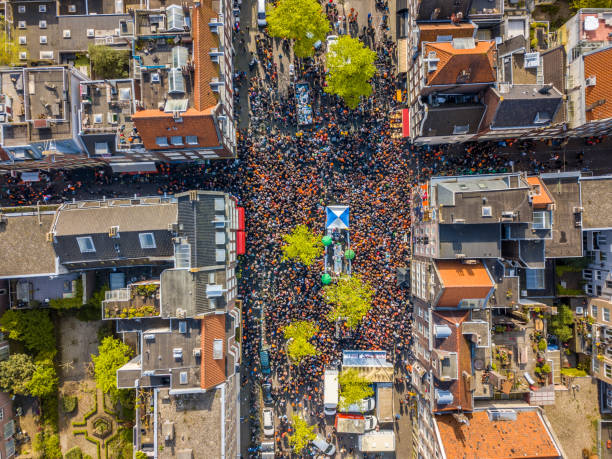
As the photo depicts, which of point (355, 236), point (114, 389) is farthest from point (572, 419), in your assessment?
point (114, 389)

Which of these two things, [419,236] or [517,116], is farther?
[419,236]

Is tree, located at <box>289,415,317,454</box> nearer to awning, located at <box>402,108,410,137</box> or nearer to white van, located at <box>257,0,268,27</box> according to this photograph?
awning, located at <box>402,108,410,137</box>

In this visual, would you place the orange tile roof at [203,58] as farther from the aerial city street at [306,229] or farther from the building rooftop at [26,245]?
the building rooftop at [26,245]

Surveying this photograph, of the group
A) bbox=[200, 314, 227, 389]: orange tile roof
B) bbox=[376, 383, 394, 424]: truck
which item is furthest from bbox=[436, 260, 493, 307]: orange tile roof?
bbox=[200, 314, 227, 389]: orange tile roof

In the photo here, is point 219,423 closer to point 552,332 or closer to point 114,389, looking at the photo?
point 114,389

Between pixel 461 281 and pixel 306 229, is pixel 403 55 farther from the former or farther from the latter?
pixel 461 281
